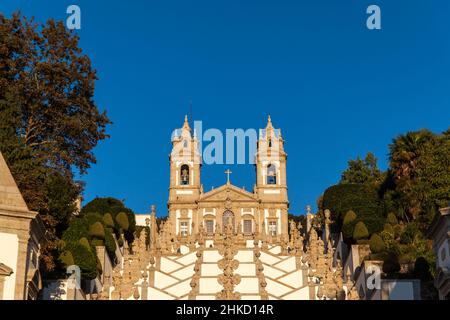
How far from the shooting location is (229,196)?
6825cm

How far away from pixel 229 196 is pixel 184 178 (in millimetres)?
4975

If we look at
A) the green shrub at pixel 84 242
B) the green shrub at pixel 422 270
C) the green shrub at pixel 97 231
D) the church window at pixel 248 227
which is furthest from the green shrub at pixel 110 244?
the church window at pixel 248 227

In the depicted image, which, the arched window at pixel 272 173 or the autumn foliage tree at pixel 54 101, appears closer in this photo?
the autumn foliage tree at pixel 54 101

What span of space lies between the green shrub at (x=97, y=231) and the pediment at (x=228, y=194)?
27484mm

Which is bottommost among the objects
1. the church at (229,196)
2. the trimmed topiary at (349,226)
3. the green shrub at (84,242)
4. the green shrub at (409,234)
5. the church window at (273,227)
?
the green shrub at (84,242)

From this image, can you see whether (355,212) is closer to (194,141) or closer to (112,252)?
(112,252)

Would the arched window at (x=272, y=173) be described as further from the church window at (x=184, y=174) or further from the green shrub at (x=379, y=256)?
the green shrub at (x=379, y=256)

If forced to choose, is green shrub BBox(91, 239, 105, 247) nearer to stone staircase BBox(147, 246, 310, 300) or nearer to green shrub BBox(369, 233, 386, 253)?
stone staircase BBox(147, 246, 310, 300)

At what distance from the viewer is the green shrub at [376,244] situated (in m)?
36.5

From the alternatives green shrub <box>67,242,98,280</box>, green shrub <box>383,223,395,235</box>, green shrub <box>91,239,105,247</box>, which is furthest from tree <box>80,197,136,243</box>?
green shrub <box>383,223,395,235</box>

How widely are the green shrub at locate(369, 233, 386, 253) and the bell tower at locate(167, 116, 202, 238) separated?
3171cm

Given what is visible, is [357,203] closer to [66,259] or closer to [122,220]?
[122,220]

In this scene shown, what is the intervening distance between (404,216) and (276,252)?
850 cm

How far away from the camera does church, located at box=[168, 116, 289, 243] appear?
221 ft
